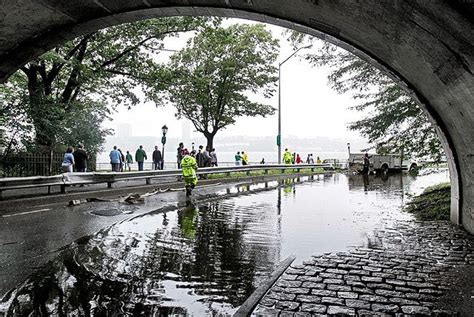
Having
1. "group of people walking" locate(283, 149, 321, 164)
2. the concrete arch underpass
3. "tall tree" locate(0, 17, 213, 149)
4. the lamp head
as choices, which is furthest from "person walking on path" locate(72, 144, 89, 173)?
"group of people walking" locate(283, 149, 321, 164)

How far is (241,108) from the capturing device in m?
35.0

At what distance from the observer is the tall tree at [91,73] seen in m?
17.8

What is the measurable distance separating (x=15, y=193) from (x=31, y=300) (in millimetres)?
10454

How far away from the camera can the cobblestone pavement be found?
4.33m

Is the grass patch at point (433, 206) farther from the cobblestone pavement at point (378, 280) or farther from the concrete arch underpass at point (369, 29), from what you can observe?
the concrete arch underpass at point (369, 29)

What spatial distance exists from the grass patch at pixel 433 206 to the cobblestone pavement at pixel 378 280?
2.61 meters

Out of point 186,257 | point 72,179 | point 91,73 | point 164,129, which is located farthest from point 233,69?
point 186,257

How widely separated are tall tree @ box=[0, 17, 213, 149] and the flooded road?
31.3 ft

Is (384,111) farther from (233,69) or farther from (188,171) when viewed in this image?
(233,69)

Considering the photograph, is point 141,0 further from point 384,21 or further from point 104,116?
point 104,116

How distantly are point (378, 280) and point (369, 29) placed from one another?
3.35 meters

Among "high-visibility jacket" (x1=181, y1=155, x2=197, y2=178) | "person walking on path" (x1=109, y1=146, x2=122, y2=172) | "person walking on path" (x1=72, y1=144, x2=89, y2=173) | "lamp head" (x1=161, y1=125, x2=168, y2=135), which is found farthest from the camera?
"lamp head" (x1=161, y1=125, x2=168, y2=135)

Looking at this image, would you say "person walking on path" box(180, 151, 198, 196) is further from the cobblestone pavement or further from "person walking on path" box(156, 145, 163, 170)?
"person walking on path" box(156, 145, 163, 170)

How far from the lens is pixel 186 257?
6.46m
